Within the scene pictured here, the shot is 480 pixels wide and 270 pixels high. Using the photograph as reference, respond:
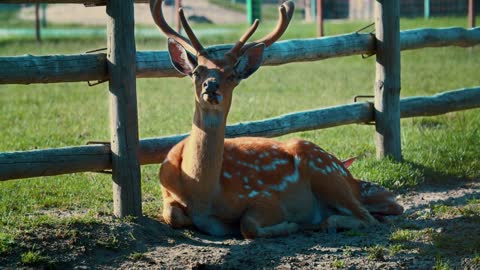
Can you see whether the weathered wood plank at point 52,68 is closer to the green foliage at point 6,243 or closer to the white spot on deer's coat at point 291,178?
the green foliage at point 6,243

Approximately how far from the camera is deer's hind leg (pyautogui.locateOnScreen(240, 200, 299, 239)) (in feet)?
21.8

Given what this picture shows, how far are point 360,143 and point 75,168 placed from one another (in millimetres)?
4504

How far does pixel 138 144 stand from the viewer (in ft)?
21.7

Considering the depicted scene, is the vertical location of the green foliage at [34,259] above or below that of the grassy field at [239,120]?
above

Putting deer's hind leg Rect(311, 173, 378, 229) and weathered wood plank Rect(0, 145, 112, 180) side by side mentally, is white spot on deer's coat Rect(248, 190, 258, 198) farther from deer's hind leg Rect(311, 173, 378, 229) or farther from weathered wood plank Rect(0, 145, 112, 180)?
weathered wood plank Rect(0, 145, 112, 180)

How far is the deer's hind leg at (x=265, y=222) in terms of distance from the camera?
6637 millimetres

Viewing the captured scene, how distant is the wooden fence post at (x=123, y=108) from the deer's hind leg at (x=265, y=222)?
2.67 feet

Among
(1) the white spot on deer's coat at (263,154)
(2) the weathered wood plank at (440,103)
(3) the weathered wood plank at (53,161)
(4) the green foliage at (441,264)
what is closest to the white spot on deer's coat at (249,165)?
(1) the white spot on deer's coat at (263,154)

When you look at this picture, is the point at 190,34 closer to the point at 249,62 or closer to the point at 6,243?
the point at 249,62

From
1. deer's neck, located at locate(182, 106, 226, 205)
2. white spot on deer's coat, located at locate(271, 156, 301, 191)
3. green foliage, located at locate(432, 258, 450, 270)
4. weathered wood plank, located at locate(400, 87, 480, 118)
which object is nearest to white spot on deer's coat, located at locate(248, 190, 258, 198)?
white spot on deer's coat, located at locate(271, 156, 301, 191)

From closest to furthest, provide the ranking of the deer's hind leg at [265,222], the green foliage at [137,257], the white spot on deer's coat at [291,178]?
the green foliage at [137,257] → the deer's hind leg at [265,222] → the white spot on deer's coat at [291,178]

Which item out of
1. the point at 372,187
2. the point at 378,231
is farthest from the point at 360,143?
the point at 378,231

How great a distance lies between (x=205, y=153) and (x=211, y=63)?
661 millimetres

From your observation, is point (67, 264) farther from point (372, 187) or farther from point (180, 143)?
point (372, 187)
